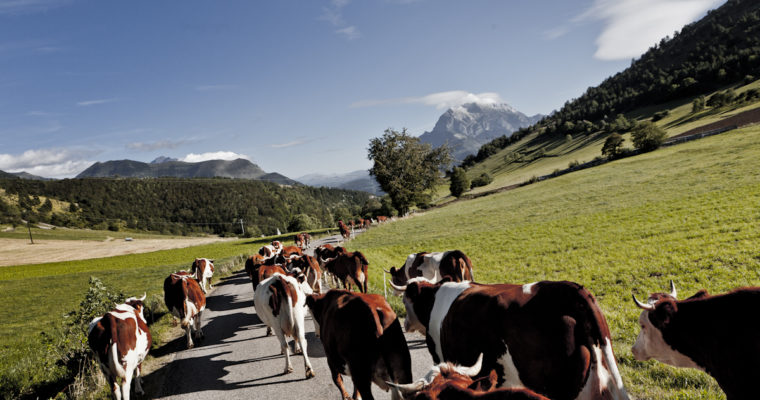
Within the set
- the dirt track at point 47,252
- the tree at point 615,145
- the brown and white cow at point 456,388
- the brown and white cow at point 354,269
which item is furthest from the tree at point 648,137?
the dirt track at point 47,252

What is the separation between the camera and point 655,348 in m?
4.49

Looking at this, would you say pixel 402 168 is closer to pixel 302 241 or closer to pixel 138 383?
pixel 302 241

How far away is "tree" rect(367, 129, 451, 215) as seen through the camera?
53.2 metres

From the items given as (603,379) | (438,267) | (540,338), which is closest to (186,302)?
(438,267)

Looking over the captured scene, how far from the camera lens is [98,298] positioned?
450 inches

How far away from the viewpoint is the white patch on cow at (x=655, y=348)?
432 centimetres

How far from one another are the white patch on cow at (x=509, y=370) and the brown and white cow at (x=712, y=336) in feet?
6.54

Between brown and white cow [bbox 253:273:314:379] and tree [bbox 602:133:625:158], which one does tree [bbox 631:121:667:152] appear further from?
brown and white cow [bbox 253:273:314:379]

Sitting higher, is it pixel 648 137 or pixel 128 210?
pixel 128 210

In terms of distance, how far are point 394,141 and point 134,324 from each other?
49.7 m

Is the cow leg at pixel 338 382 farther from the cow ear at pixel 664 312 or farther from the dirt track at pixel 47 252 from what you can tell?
the dirt track at pixel 47 252

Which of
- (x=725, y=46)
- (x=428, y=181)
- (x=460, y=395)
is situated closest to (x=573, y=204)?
(x=428, y=181)

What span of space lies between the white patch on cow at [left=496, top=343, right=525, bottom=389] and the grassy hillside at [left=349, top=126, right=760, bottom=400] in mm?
2654

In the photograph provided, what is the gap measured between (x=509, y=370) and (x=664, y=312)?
2.14 m
